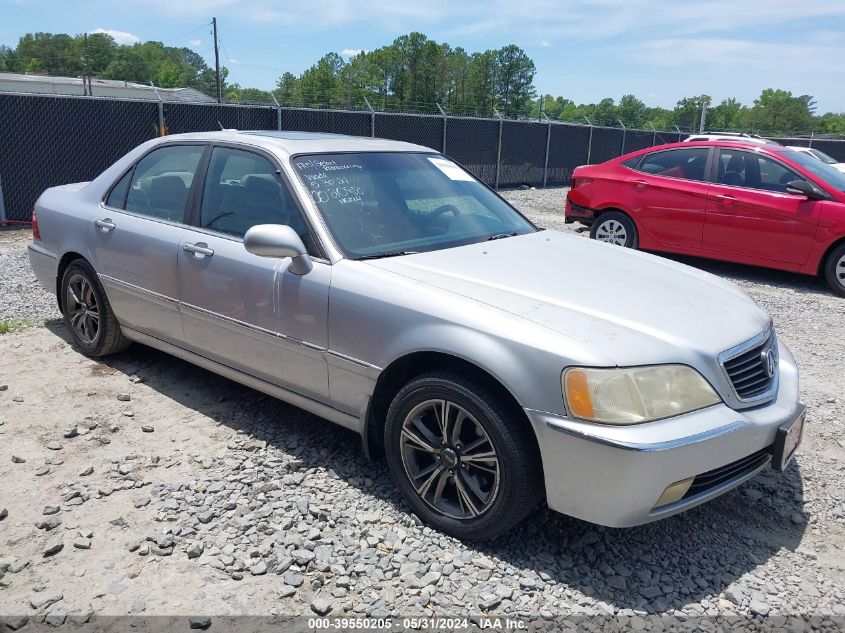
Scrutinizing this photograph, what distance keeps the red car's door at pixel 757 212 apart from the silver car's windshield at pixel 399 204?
16.1 feet

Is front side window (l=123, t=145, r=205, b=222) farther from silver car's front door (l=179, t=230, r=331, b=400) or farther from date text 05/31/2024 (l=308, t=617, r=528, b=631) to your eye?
date text 05/31/2024 (l=308, t=617, r=528, b=631)


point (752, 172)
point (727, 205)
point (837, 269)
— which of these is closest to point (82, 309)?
point (727, 205)

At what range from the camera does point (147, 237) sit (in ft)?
14.2

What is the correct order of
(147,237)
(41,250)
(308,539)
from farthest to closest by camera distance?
1. (41,250)
2. (147,237)
3. (308,539)

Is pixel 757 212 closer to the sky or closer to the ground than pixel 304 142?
closer to the ground

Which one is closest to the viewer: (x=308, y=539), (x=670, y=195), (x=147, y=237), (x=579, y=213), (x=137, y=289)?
(x=308, y=539)

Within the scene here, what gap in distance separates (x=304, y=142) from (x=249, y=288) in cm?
97

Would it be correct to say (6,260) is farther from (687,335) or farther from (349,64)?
(349,64)

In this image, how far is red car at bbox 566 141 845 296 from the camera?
7887 mm

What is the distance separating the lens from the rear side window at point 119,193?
4707mm

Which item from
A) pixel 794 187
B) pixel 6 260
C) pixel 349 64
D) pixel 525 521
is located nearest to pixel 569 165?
pixel 794 187

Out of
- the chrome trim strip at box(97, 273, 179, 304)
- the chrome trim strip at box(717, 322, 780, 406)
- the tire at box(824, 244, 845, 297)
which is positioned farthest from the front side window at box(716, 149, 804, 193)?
the chrome trim strip at box(97, 273, 179, 304)

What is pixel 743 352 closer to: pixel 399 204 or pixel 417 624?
pixel 417 624

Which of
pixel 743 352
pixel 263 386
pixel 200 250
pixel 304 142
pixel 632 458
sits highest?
pixel 304 142
